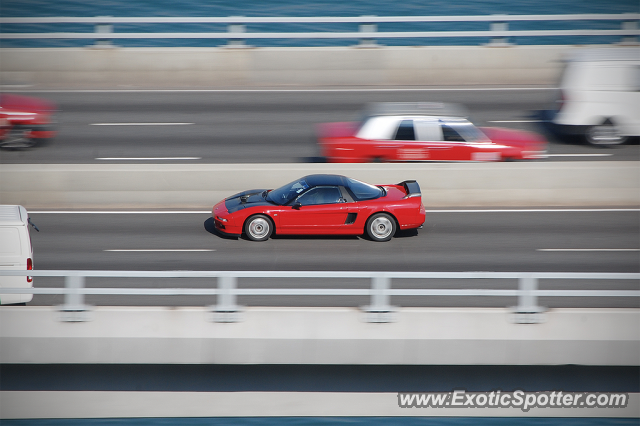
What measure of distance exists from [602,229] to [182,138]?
10825 millimetres

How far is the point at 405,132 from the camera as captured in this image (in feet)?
52.2

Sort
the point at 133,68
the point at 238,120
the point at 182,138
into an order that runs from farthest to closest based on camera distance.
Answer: the point at 133,68 → the point at 238,120 → the point at 182,138

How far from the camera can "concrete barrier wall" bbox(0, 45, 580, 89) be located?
22188 millimetres

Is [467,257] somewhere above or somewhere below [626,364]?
above

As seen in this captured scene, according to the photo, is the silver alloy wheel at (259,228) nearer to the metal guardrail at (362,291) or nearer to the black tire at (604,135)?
the metal guardrail at (362,291)

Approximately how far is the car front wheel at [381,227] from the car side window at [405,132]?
10.6 ft

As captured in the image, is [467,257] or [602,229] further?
[602,229]

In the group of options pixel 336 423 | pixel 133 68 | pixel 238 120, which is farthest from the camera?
pixel 133 68

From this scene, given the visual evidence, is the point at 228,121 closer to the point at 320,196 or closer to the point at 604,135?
the point at 320,196

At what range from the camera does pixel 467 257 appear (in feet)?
41.2

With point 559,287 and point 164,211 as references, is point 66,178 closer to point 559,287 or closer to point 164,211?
point 164,211

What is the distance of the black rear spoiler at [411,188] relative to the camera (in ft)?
44.3

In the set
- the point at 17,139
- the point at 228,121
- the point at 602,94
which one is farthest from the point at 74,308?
the point at 602,94

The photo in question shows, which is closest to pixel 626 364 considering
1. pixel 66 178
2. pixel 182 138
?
pixel 66 178
